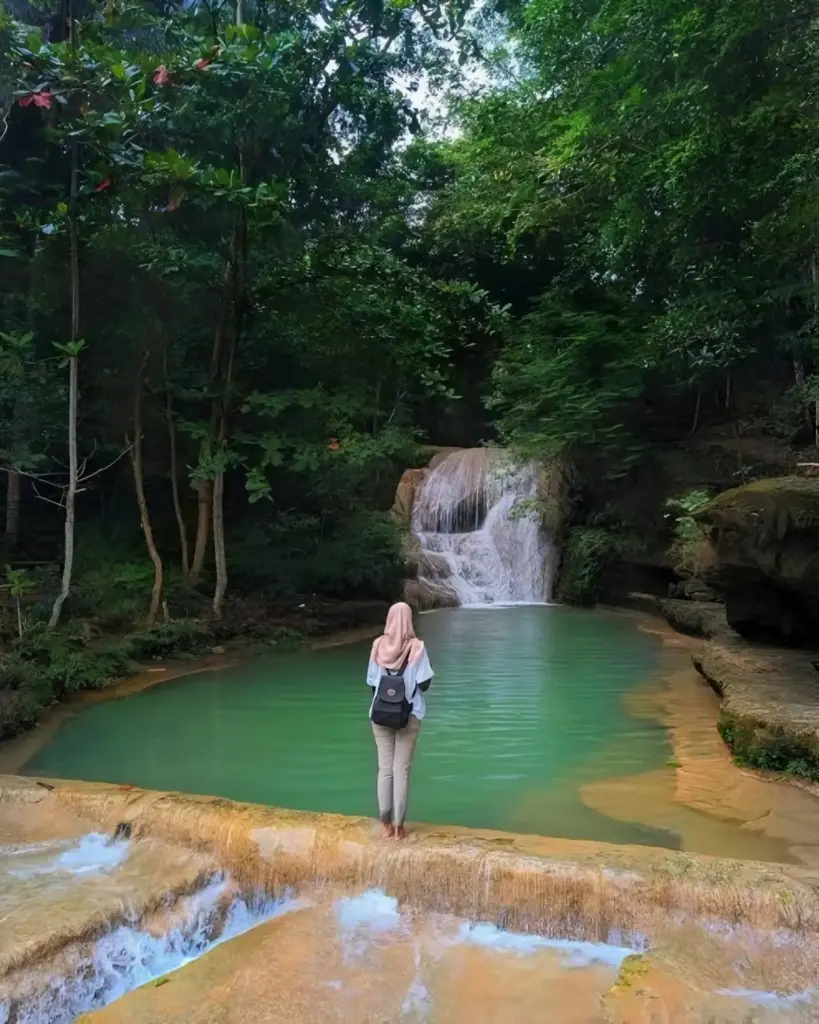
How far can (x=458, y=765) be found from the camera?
7.23 m

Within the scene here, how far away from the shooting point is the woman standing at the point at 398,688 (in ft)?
15.1

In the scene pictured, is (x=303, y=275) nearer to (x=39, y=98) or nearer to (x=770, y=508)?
(x=39, y=98)

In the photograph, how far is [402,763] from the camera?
188 inches

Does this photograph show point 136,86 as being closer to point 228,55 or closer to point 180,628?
point 228,55

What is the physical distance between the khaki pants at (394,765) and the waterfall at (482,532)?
44.9ft

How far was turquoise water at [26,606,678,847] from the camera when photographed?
21.1ft

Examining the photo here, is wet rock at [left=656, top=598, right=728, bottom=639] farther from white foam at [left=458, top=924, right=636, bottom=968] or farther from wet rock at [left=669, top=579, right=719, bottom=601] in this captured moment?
white foam at [left=458, top=924, right=636, bottom=968]

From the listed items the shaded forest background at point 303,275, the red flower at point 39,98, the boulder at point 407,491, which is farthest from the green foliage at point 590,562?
the red flower at point 39,98

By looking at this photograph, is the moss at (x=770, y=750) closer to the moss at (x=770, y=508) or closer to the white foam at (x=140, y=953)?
the moss at (x=770, y=508)

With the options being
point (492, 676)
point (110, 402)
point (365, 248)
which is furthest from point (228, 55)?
point (492, 676)

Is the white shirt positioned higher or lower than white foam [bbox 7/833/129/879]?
higher

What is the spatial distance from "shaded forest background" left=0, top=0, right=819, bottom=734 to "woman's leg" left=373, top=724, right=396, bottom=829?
508cm

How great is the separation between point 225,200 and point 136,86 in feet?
6.17

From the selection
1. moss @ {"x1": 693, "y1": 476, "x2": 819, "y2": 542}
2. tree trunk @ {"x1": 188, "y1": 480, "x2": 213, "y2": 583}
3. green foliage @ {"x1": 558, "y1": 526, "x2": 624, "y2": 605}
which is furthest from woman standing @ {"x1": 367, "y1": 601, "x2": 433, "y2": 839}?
green foliage @ {"x1": 558, "y1": 526, "x2": 624, "y2": 605}
